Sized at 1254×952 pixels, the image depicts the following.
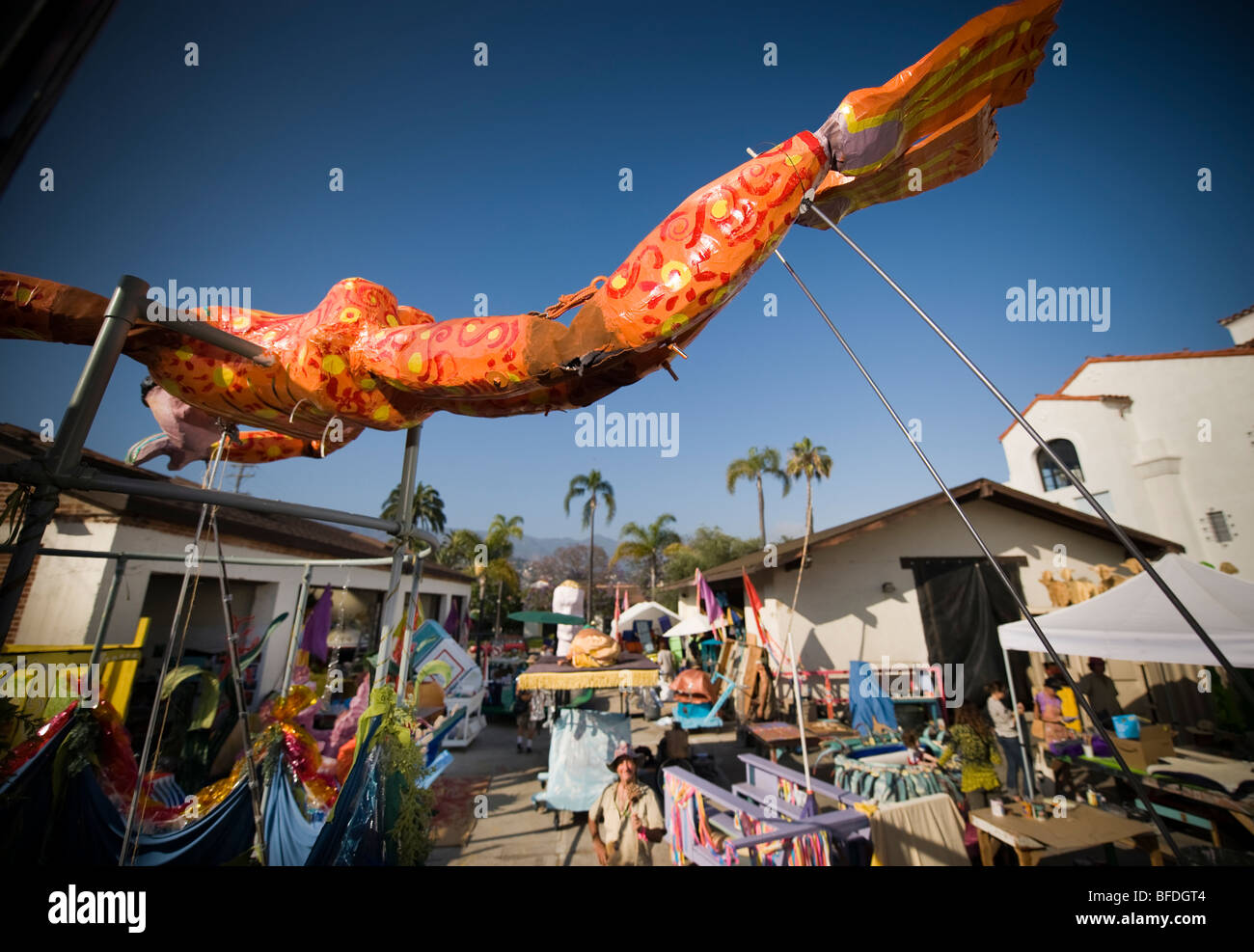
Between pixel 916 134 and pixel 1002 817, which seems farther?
pixel 1002 817

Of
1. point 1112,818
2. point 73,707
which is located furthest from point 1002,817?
point 73,707

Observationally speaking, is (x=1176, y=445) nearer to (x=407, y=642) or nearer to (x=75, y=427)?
(x=407, y=642)

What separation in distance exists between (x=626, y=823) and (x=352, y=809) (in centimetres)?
326

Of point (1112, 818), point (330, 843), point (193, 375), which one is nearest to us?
point (193, 375)

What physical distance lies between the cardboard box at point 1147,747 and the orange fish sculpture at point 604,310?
8.60m

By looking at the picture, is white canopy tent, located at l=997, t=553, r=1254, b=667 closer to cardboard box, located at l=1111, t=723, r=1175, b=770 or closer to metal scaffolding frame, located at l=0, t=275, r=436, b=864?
cardboard box, located at l=1111, t=723, r=1175, b=770

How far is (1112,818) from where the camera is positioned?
4.79 metres

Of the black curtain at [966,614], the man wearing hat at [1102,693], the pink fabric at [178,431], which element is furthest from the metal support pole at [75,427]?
the black curtain at [966,614]

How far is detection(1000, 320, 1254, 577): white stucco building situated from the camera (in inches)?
606

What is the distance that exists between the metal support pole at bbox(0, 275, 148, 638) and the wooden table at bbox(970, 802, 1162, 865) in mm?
6685

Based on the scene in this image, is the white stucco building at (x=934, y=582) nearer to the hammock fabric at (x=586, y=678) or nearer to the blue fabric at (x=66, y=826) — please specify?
the hammock fabric at (x=586, y=678)

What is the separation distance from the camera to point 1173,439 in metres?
16.9

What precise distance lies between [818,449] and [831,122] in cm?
3574
